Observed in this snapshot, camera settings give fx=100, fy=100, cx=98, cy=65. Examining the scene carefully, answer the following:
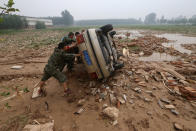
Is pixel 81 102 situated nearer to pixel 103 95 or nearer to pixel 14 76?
pixel 103 95

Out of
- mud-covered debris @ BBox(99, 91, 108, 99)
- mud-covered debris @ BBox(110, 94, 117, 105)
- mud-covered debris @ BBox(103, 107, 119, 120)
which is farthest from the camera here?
mud-covered debris @ BBox(99, 91, 108, 99)

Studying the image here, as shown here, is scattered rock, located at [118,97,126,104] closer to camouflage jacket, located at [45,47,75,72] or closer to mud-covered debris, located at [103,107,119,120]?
mud-covered debris, located at [103,107,119,120]

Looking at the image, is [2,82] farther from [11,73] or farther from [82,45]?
[82,45]

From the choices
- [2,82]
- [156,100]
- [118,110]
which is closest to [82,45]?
[118,110]

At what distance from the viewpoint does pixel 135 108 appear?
2.26 metres

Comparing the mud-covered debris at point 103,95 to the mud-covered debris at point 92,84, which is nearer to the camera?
the mud-covered debris at point 103,95

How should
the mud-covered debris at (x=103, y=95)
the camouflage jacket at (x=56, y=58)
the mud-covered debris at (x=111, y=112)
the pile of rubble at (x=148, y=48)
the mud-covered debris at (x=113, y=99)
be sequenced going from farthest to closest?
1. the pile of rubble at (x=148, y=48)
2. the camouflage jacket at (x=56, y=58)
3. the mud-covered debris at (x=103, y=95)
4. the mud-covered debris at (x=113, y=99)
5. the mud-covered debris at (x=111, y=112)

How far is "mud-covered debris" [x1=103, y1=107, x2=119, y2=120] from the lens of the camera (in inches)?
81.6

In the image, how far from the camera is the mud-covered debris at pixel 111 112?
6.80 ft

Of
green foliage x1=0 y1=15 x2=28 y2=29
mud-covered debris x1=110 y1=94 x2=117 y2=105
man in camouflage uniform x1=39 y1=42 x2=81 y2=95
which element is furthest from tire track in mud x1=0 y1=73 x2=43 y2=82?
green foliage x1=0 y1=15 x2=28 y2=29

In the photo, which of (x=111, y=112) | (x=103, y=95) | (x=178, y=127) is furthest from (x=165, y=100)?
(x=103, y=95)

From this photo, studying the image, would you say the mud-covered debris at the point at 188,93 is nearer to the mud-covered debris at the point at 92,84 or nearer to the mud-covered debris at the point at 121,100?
the mud-covered debris at the point at 121,100

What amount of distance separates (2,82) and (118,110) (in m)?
4.25

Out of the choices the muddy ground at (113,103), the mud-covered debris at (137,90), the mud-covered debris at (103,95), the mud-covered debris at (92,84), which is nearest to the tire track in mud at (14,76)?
the muddy ground at (113,103)
